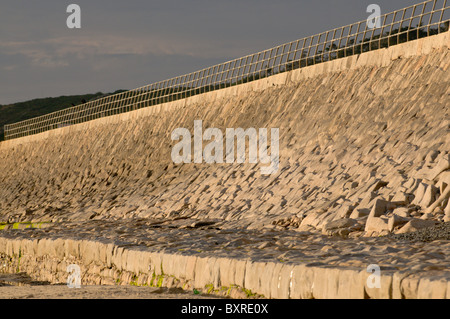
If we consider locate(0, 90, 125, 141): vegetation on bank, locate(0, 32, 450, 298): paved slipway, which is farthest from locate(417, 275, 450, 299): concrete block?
locate(0, 90, 125, 141): vegetation on bank

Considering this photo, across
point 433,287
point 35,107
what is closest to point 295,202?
point 433,287

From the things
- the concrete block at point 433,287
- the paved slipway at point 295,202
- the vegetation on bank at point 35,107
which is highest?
the vegetation on bank at point 35,107

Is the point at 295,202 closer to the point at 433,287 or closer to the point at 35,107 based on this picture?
the point at 433,287

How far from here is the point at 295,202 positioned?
49.9ft

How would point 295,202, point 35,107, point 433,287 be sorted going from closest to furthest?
point 433,287 < point 295,202 < point 35,107

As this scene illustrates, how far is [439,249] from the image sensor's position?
892cm

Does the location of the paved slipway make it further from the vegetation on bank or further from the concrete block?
the vegetation on bank

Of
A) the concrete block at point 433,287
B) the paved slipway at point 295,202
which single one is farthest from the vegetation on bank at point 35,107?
the concrete block at point 433,287

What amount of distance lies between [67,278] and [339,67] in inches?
408

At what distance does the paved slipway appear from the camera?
8312 millimetres

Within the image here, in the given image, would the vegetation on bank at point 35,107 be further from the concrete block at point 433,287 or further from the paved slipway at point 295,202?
the concrete block at point 433,287

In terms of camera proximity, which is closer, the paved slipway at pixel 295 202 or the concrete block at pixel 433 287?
the concrete block at pixel 433 287

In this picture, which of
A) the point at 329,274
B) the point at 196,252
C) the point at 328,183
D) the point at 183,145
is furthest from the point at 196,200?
the point at 329,274

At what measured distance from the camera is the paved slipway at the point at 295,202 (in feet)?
27.3
